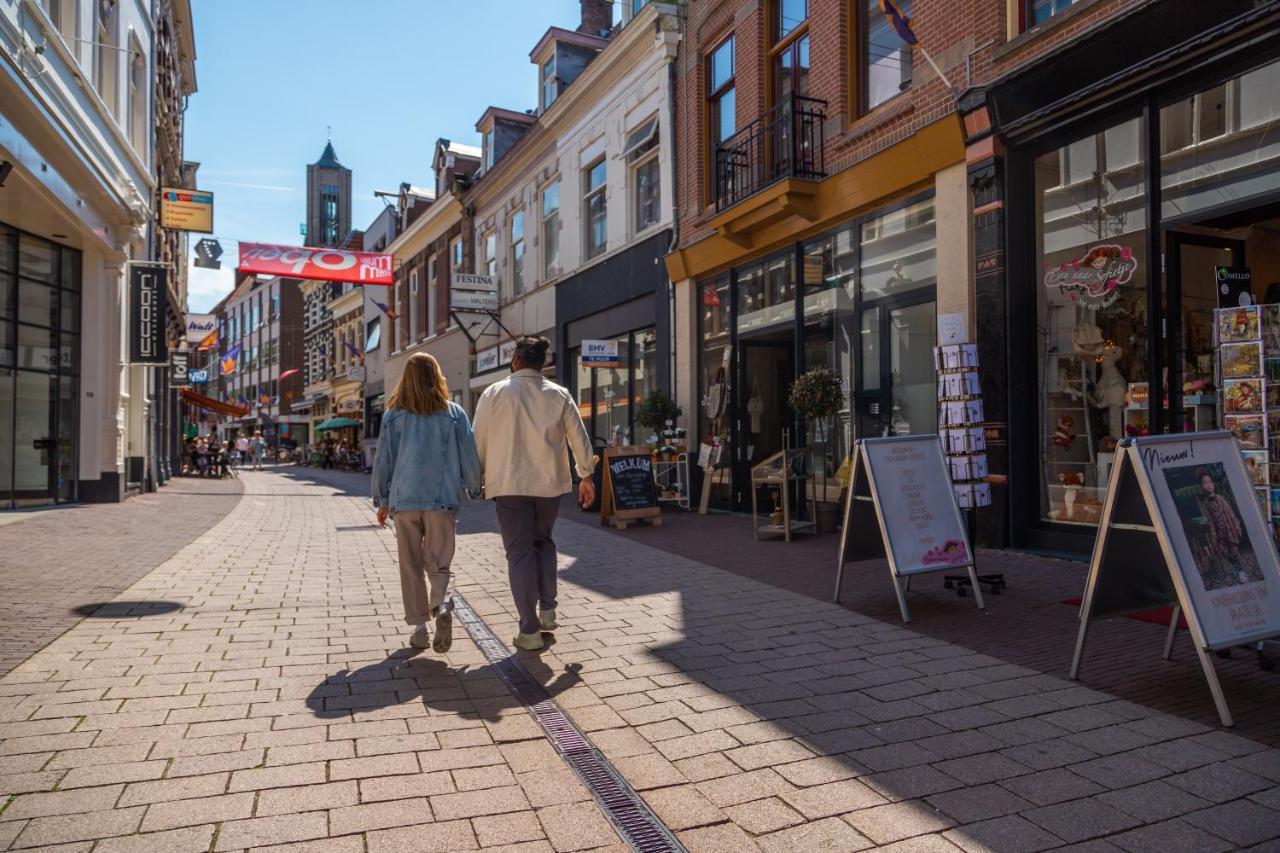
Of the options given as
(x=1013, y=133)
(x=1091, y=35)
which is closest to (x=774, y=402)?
(x=1013, y=133)

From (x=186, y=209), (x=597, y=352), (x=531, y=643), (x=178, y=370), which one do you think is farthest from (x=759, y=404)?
(x=178, y=370)

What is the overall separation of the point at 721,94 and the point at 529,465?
33.2 ft

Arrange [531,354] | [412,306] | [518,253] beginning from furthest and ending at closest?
[412,306], [518,253], [531,354]

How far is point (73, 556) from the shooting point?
26.1ft

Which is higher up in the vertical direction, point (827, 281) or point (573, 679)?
point (827, 281)

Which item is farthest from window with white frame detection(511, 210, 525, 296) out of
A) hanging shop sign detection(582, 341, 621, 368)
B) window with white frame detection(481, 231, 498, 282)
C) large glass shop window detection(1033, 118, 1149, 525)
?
large glass shop window detection(1033, 118, 1149, 525)

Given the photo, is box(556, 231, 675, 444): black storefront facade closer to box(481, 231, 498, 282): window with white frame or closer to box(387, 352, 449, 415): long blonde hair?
box(481, 231, 498, 282): window with white frame

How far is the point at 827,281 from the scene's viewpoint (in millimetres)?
10836

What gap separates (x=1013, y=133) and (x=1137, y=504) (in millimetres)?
4998

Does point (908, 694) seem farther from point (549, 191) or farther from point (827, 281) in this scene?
point (549, 191)

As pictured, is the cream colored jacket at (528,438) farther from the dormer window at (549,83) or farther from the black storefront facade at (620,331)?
the dormer window at (549,83)

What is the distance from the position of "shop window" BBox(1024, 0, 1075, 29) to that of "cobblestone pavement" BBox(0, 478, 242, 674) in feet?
28.4

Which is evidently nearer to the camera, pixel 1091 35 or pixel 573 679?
pixel 573 679

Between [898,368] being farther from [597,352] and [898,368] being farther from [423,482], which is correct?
[597,352]
